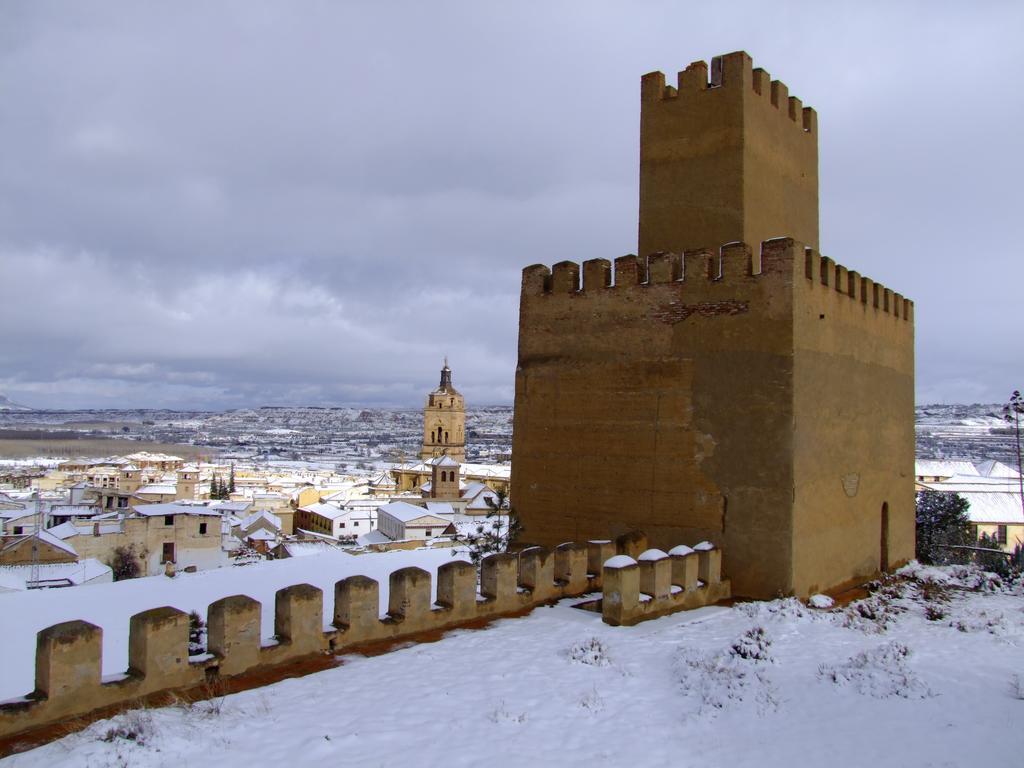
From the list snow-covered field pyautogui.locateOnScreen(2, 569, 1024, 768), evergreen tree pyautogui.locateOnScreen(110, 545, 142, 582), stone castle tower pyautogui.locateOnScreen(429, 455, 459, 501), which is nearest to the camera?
snow-covered field pyautogui.locateOnScreen(2, 569, 1024, 768)

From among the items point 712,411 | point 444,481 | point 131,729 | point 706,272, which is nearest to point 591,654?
point 131,729

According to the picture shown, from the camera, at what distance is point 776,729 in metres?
6.56

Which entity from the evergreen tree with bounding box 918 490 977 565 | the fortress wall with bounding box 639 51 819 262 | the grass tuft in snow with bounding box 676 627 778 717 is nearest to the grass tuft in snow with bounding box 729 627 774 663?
the grass tuft in snow with bounding box 676 627 778 717

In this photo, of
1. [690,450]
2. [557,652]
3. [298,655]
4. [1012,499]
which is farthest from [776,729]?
[1012,499]

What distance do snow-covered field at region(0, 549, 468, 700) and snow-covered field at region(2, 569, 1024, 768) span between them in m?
2.40

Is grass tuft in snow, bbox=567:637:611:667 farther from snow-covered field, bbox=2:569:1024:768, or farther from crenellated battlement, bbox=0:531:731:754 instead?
crenellated battlement, bbox=0:531:731:754

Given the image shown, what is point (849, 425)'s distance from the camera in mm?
12273

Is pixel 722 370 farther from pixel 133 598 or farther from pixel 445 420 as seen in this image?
pixel 445 420

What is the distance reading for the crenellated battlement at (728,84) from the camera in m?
12.0

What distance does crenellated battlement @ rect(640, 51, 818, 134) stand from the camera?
12016 millimetres

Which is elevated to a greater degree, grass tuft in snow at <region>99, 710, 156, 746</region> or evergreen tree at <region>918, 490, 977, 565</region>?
grass tuft in snow at <region>99, 710, 156, 746</region>

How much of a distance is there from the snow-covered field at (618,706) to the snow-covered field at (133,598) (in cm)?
240

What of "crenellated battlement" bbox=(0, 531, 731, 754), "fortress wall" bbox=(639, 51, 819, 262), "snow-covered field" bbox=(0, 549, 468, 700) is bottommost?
"snow-covered field" bbox=(0, 549, 468, 700)

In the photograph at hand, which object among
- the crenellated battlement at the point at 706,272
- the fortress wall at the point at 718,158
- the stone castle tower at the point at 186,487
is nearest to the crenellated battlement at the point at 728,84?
the fortress wall at the point at 718,158
